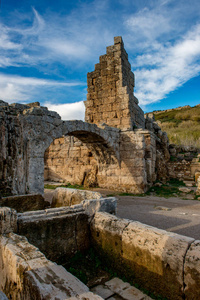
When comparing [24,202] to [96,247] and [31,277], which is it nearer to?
[96,247]

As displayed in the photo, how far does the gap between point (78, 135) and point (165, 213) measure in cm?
442

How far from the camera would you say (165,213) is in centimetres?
576

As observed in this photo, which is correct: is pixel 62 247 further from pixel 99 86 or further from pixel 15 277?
pixel 99 86

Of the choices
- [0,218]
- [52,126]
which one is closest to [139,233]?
[0,218]

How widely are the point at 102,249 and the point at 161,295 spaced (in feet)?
3.31

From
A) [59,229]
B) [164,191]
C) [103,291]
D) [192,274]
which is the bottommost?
[103,291]

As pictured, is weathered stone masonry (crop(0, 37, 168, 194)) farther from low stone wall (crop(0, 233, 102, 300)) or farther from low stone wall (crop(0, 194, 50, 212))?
low stone wall (crop(0, 233, 102, 300))

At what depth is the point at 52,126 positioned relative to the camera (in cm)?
634

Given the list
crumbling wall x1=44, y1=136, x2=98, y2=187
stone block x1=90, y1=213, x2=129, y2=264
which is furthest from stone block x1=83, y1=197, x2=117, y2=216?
crumbling wall x1=44, y1=136, x2=98, y2=187

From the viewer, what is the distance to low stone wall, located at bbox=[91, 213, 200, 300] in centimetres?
206

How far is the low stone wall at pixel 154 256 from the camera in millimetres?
2062

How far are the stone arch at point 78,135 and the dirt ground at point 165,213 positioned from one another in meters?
2.33

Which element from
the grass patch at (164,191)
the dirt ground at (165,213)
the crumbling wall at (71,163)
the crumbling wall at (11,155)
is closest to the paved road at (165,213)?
the dirt ground at (165,213)

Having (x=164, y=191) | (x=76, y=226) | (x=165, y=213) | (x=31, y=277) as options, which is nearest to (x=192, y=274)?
(x=31, y=277)
